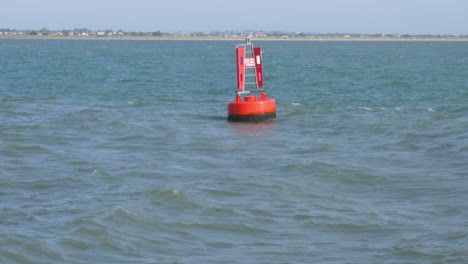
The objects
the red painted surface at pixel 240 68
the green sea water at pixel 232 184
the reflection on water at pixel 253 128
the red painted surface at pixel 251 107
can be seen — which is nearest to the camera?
the green sea water at pixel 232 184

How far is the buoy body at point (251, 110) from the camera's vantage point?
23500mm

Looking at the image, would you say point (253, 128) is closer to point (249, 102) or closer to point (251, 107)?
point (251, 107)

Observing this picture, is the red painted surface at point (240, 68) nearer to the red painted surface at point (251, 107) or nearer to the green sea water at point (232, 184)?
the red painted surface at point (251, 107)

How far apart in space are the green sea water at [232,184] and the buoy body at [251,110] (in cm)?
40

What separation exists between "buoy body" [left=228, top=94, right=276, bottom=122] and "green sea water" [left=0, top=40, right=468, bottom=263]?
0.40m

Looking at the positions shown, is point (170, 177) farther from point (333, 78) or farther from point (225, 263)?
Answer: point (333, 78)

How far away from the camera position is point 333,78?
4519cm

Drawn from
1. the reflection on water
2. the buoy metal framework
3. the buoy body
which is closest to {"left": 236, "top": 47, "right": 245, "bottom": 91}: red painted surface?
the buoy metal framework

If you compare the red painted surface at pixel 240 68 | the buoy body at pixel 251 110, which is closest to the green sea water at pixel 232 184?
the buoy body at pixel 251 110

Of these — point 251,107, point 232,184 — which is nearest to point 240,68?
point 251,107

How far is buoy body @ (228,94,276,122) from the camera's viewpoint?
23.5 metres

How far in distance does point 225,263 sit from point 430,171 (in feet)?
22.7

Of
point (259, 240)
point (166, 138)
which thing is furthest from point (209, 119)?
point (259, 240)

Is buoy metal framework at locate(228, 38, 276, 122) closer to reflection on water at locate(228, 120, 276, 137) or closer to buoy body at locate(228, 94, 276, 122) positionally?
buoy body at locate(228, 94, 276, 122)
